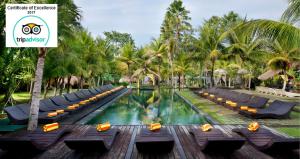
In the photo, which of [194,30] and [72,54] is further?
[194,30]

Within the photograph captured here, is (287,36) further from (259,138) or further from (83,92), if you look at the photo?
(83,92)

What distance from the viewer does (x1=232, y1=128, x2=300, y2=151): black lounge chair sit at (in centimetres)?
473

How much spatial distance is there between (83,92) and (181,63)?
15.3 m

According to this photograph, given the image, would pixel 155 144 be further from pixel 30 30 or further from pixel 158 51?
pixel 158 51

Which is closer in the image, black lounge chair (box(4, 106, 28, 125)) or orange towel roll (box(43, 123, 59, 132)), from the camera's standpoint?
orange towel roll (box(43, 123, 59, 132))

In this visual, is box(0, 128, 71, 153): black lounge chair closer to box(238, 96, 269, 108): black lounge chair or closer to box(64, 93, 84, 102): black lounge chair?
box(64, 93, 84, 102): black lounge chair

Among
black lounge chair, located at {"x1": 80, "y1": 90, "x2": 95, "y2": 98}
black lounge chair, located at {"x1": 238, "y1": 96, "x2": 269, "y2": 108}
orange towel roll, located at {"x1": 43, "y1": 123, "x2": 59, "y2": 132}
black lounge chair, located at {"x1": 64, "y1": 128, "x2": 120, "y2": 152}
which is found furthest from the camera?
black lounge chair, located at {"x1": 80, "y1": 90, "x2": 95, "y2": 98}

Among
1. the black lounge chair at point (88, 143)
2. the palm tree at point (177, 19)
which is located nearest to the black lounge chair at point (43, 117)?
the black lounge chair at point (88, 143)

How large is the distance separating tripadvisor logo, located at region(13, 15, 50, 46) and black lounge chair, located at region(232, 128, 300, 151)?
15.9 feet

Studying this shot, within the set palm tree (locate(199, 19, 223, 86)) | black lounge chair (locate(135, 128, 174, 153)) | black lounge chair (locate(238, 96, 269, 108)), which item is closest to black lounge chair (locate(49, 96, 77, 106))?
black lounge chair (locate(135, 128, 174, 153))

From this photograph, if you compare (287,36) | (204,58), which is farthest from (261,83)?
(287,36)

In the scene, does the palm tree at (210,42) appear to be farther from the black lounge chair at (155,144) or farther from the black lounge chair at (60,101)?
the black lounge chair at (155,144)

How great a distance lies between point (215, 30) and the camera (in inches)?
802

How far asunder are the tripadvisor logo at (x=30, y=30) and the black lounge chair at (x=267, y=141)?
4.84 meters
